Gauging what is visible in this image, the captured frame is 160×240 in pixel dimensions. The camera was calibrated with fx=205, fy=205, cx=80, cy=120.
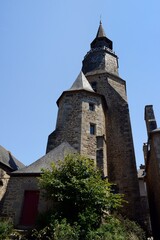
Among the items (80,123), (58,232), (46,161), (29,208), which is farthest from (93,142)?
(58,232)

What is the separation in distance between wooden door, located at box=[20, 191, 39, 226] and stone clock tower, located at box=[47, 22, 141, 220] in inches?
174

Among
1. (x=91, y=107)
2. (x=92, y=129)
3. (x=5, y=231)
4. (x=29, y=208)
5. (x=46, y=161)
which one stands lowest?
(x=5, y=231)

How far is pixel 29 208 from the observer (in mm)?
9719

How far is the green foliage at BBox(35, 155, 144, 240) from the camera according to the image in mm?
7415

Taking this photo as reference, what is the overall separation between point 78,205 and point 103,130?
26.4 ft

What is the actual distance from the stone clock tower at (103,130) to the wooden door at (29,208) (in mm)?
4430

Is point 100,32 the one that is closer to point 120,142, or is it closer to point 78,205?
point 120,142

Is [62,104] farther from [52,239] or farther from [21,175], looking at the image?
[52,239]

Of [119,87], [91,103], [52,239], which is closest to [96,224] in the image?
[52,239]

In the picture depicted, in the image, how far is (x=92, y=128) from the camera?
15086 millimetres

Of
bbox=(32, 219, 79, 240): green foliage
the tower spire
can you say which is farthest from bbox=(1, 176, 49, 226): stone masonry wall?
the tower spire

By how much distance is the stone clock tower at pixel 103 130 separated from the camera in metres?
13.7

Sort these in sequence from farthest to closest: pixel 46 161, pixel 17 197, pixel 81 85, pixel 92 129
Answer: pixel 81 85 → pixel 92 129 → pixel 46 161 → pixel 17 197

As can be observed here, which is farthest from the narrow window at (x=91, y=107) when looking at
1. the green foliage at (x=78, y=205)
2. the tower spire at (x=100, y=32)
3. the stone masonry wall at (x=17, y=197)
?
the tower spire at (x=100, y=32)
